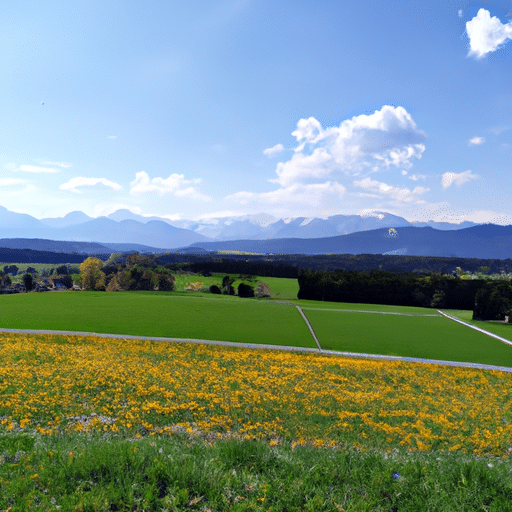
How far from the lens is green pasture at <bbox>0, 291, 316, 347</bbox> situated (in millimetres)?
34844

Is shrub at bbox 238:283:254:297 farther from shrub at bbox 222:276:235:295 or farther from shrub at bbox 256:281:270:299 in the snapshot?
shrub at bbox 222:276:235:295

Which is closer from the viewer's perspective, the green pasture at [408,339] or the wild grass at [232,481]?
the wild grass at [232,481]

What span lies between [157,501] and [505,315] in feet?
218

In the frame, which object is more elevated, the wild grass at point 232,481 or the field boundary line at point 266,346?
the wild grass at point 232,481

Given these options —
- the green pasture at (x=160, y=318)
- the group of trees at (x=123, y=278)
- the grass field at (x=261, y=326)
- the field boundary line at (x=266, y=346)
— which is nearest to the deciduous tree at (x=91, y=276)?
the group of trees at (x=123, y=278)

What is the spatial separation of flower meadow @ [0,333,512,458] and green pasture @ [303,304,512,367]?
1152 cm

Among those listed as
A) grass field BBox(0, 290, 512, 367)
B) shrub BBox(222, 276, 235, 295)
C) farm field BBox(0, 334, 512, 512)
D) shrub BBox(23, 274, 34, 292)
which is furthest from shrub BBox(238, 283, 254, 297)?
farm field BBox(0, 334, 512, 512)

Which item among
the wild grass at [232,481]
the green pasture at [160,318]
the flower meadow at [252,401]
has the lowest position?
the green pasture at [160,318]

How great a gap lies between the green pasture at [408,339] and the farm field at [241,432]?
926 cm

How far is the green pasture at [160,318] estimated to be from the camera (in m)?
34.8

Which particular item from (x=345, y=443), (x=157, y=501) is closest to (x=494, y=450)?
(x=345, y=443)

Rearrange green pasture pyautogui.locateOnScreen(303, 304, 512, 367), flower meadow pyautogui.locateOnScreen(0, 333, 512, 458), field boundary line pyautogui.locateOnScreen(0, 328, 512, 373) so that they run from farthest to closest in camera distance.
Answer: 1. green pasture pyautogui.locateOnScreen(303, 304, 512, 367)
2. field boundary line pyautogui.locateOnScreen(0, 328, 512, 373)
3. flower meadow pyautogui.locateOnScreen(0, 333, 512, 458)

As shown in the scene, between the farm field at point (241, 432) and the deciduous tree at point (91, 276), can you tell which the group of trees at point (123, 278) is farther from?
the farm field at point (241, 432)

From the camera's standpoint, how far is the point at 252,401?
13406 millimetres
